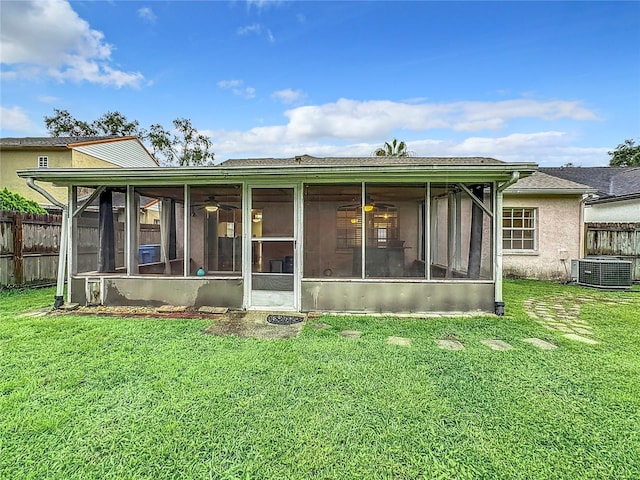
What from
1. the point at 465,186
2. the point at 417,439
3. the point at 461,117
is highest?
the point at 461,117

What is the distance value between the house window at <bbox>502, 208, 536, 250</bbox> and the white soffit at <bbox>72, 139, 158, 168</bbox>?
16875 mm

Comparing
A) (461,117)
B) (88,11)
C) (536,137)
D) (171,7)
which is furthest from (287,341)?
(536,137)

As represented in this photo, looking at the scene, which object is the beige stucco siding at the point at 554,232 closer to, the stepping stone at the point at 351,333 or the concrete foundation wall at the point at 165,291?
the stepping stone at the point at 351,333

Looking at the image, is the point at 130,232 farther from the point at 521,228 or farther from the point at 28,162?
the point at 28,162

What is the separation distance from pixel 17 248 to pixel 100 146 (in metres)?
11.5

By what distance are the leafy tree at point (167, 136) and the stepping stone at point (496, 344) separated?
28.9 m

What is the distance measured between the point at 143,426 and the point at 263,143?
24695 mm

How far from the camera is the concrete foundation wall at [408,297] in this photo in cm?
548

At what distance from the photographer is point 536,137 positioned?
2272 cm

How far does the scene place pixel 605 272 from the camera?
26.1ft

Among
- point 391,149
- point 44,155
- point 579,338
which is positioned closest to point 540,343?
point 579,338

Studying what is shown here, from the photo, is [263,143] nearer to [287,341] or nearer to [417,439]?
[287,341]

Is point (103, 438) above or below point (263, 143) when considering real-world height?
below

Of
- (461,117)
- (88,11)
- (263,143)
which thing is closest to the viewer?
(88,11)
